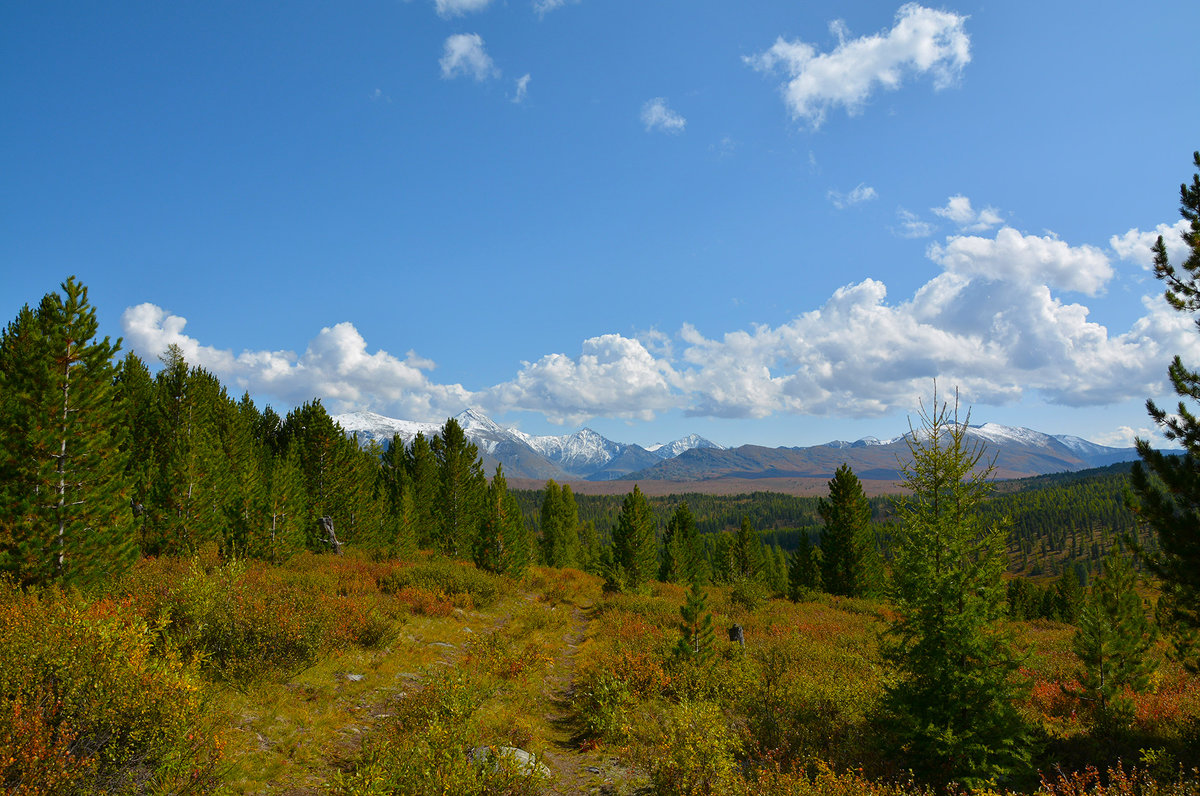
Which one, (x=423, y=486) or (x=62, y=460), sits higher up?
(x=62, y=460)

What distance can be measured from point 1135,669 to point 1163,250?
12836 millimetres

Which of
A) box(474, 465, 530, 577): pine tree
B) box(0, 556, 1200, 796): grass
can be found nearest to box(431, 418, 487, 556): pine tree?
box(474, 465, 530, 577): pine tree

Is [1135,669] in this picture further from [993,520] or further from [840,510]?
[840,510]

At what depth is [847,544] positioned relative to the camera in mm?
40375

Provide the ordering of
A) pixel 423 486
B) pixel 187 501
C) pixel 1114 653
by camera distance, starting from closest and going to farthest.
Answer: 1. pixel 1114 653
2. pixel 187 501
3. pixel 423 486

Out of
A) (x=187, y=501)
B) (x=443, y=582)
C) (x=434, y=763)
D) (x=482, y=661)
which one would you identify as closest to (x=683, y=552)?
(x=443, y=582)

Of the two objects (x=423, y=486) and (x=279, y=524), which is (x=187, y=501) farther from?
(x=423, y=486)

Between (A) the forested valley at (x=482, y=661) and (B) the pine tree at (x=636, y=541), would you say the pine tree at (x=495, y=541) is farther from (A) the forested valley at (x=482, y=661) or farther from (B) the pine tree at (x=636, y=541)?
(B) the pine tree at (x=636, y=541)

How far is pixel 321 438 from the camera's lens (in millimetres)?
40219

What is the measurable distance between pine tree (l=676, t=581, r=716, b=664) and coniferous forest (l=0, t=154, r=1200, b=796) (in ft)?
0.28

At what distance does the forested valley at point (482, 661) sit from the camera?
807cm

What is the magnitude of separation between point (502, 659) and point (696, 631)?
20.4 feet

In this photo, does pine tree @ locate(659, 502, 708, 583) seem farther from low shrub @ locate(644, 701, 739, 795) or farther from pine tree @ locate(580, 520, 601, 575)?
low shrub @ locate(644, 701, 739, 795)

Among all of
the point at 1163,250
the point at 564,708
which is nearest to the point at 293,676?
the point at 564,708
